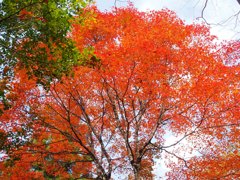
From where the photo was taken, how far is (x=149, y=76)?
14.6 metres

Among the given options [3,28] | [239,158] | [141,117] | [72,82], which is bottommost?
[239,158]

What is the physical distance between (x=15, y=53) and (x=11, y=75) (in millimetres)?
1070

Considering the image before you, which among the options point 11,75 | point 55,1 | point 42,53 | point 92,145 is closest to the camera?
point 55,1

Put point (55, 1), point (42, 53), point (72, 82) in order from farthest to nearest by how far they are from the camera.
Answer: point (72, 82)
point (42, 53)
point (55, 1)

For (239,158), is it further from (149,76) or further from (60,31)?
(60,31)

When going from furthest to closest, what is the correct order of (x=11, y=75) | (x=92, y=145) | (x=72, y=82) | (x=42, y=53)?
(x=92, y=145)
(x=72, y=82)
(x=11, y=75)
(x=42, y=53)

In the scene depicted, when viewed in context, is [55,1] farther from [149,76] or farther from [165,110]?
[165,110]

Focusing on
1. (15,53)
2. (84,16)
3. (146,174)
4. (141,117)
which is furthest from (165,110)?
(15,53)

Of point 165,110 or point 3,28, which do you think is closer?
point 3,28

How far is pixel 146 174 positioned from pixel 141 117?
13.0ft

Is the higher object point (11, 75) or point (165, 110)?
point (165, 110)

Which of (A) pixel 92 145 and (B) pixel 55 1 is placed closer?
(B) pixel 55 1

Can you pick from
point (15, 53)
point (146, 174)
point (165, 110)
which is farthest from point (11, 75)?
point (146, 174)

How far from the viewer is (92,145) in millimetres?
16219
